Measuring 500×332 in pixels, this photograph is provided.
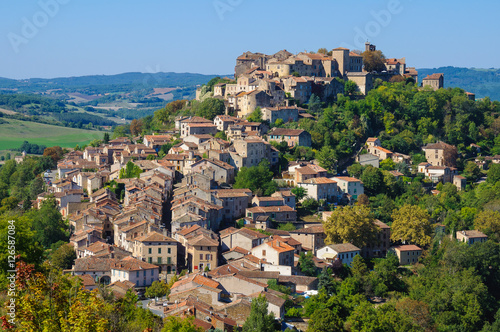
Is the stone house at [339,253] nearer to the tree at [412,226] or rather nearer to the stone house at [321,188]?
the tree at [412,226]

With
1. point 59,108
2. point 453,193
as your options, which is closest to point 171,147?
point 453,193

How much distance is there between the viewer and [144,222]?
42.6m

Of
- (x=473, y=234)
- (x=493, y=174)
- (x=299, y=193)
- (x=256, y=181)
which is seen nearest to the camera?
(x=473, y=234)

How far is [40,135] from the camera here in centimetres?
13688

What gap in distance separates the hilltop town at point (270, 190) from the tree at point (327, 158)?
0.09 metres

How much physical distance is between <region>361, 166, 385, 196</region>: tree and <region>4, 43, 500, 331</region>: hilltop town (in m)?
0.11

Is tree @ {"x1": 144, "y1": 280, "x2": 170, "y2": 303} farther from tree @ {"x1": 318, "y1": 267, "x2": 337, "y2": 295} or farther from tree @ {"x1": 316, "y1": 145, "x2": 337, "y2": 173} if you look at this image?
tree @ {"x1": 316, "y1": 145, "x2": 337, "y2": 173}

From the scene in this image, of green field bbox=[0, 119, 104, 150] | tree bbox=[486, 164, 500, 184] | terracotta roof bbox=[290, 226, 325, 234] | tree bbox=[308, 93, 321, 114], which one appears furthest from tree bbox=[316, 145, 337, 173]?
green field bbox=[0, 119, 104, 150]

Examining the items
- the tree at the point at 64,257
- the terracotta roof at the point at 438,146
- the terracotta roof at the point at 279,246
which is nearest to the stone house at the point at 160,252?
the tree at the point at 64,257

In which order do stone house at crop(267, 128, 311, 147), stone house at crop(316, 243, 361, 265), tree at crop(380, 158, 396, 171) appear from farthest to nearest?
1. tree at crop(380, 158, 396, 171)
2. stone house at crop(267, 128, 311, 147)
3. stone house at crop(316, 243, 361, 265)

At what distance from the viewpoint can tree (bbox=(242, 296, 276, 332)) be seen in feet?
101

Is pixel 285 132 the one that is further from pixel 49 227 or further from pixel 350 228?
pixel 49 227

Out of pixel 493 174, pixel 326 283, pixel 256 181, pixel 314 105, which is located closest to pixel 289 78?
pixel 314 105

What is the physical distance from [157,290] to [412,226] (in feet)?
62.9
